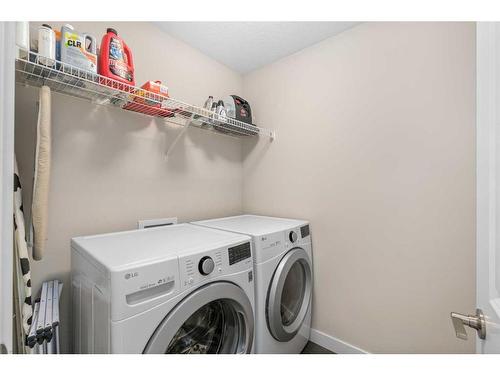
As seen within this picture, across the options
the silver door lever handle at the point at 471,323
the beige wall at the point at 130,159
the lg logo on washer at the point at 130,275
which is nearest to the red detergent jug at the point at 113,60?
the beige wall at the point at 130,159

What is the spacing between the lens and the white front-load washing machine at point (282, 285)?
129 centimetres

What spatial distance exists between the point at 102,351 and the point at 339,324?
155 cm

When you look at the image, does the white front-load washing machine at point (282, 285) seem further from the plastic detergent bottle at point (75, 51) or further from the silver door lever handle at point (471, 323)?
the plastic detergent bottle at point (75, 51)

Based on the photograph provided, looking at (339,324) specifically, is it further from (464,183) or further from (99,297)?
(99,297)

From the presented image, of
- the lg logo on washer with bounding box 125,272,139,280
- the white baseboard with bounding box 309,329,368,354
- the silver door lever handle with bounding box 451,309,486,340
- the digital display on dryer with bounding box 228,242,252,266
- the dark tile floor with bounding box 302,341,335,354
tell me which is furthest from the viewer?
the dark tile floor with bounding box 302,341,335,354

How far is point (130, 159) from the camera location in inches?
59.9

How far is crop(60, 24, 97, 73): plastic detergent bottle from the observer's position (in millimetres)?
1031

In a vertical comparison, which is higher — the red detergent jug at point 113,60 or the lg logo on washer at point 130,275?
the red detergent jug at point 113,60

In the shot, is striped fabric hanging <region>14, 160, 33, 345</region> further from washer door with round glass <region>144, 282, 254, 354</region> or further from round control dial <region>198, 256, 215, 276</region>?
round control dial <region>198, 256, 215, 276</region>

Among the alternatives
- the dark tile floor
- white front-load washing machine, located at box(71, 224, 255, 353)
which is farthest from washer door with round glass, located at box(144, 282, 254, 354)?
the dark tile floor

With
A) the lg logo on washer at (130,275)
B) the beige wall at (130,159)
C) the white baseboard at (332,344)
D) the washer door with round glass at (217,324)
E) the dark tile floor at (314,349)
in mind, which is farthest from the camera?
the dark tile floor at (314,349)

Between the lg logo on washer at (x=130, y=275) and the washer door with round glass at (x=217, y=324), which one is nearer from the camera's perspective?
the lg logo on washer at (x=130, y=275)

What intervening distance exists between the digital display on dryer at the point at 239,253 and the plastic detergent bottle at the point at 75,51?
111 cm
